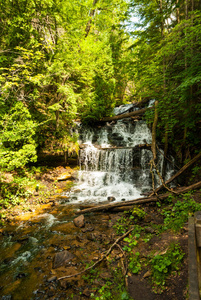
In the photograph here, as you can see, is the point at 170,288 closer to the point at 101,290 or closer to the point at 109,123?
the point at 101,290

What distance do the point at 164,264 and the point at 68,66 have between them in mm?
8840

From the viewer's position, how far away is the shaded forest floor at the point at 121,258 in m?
2.70

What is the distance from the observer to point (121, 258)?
3537 millimetres

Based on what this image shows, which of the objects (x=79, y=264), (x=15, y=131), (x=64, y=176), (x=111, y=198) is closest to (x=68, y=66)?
(x=15, y=131)

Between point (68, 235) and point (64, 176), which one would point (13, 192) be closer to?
point (64, 176)

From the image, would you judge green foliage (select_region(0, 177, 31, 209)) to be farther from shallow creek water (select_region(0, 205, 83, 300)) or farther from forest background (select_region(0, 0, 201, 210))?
shallow creek water (select_region(0, 205, 83, 300))

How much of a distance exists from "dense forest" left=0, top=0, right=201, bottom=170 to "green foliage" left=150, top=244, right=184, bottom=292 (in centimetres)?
450

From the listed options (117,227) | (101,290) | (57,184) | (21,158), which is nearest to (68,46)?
(21,158)

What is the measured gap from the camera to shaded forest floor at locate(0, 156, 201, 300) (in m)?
2.70

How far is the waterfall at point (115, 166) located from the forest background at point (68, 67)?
1.71 meters

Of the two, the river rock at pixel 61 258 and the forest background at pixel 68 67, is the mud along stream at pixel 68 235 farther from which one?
the forest background at pixel 68 67

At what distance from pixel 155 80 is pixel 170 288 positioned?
23.0ft

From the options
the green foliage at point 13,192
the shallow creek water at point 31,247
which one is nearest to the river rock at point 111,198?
the shallow creek water at point 31,247

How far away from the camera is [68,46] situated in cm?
745
